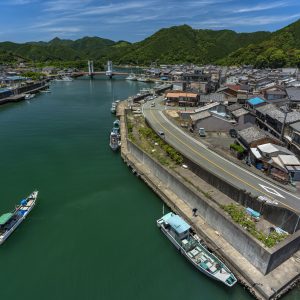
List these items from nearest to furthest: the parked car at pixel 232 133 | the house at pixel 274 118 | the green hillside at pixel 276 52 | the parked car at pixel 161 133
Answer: the house at pixel 274 118
the parked car at pixel 161 133
the parked car at pixel 232 133
the green hillside at pixel 276 52

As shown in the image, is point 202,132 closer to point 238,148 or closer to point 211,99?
point 238,148

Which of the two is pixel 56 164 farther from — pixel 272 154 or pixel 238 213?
pixel 272 154

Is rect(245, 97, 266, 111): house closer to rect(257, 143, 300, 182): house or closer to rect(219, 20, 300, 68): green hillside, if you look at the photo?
rect(257, 143, 300, 182): house

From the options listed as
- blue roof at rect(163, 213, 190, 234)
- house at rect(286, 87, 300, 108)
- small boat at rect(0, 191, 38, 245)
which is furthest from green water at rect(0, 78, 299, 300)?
house at rect(286, 87, 300, 108)

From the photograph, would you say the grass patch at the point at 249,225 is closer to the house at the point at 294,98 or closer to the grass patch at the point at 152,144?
the grass patch at the point at 152,144

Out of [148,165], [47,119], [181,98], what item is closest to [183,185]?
[148,165]

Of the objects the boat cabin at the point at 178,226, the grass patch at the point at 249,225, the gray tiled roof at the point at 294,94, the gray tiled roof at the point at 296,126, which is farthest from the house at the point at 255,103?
the boat cabin at the point at 178,226
